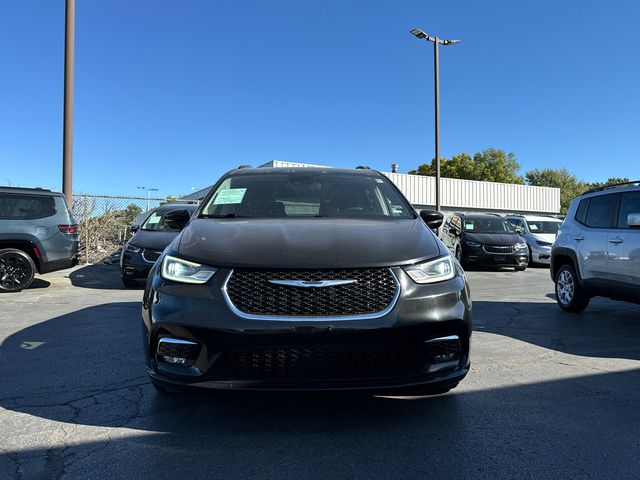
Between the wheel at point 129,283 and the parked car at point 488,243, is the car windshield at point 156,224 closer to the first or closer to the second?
the wheel at point 129,283

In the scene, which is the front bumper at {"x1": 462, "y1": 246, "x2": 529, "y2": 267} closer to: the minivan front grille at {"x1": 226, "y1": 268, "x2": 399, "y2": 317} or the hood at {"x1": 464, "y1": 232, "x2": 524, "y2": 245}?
the hood at {"x1": 464, "y1": 232, "x2": 524, "y2": 245}

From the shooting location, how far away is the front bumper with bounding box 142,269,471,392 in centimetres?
256

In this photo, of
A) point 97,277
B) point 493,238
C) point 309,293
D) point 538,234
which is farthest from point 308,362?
point 538,234

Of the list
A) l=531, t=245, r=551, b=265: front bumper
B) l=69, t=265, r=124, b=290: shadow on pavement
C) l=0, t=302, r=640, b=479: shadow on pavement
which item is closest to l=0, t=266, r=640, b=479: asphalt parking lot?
l=0, t=302, r=640, b=479: shadow on pavement

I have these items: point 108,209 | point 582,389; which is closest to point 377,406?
point 582,389

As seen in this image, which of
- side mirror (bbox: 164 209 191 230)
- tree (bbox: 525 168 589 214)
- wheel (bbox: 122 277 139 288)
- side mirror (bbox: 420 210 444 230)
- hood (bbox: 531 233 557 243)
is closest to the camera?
side mirror (bbox: 164 209 191 230)

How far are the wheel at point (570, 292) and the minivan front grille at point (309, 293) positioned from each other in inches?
204

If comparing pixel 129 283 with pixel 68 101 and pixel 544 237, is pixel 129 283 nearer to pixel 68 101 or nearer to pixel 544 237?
pixel 68 101

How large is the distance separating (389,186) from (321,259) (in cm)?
184

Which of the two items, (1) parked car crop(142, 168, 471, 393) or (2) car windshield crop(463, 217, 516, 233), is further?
(2) car windshield crop(463, 217, 516, 233)

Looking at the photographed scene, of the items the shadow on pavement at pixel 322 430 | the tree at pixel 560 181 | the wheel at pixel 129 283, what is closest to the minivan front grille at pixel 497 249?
the wheel at pixel 129 283

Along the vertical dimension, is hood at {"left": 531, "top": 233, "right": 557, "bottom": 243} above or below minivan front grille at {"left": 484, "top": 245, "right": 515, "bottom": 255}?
above

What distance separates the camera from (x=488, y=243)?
13.6 meters

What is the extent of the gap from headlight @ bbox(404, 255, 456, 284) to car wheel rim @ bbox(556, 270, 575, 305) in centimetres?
481
